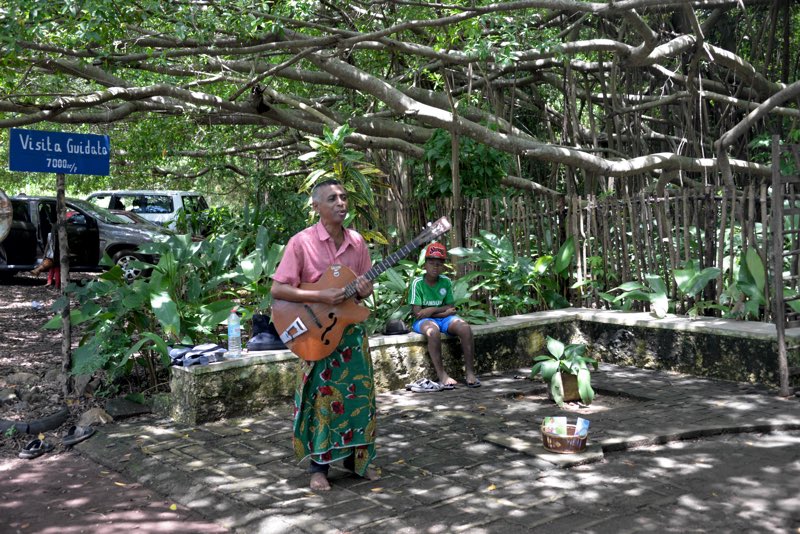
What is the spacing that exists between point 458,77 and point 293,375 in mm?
7596

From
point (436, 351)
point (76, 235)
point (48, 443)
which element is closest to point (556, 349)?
point (436, 351)

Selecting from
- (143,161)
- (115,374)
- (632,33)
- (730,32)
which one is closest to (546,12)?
(632,33)

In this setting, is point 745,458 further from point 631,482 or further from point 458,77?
point 458,77

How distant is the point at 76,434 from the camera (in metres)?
5.99

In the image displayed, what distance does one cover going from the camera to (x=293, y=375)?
671 cm

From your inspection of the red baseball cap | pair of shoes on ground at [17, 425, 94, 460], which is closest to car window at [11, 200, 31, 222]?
pair of shoes on ground at [17, 425, 94, 460]

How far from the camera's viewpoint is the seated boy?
23.7ft

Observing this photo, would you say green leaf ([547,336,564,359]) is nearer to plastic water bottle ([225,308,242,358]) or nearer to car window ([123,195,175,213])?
plastic water bottle ([225,308,242,358])

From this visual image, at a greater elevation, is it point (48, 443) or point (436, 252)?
point (436, 252)

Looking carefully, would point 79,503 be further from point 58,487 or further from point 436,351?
point 436,351

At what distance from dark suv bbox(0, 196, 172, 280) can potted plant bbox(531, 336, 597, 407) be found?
10.0 m

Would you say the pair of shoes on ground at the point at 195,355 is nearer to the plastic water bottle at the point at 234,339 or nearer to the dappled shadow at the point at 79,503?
the plastic water bottle at the point at 234,339

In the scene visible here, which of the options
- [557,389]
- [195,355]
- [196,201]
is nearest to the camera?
[195,355]

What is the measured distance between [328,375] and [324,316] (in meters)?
0.33
